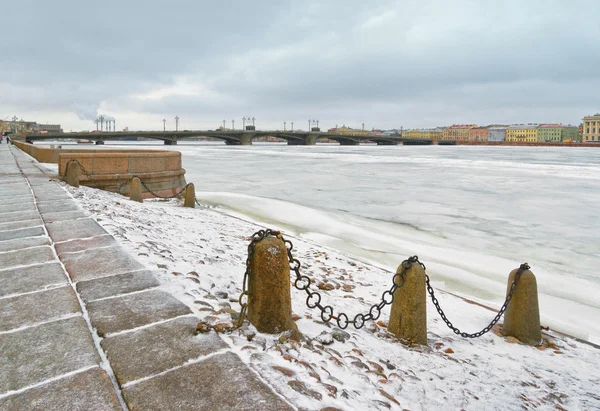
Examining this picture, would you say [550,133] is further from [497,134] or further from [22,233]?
[22,233]

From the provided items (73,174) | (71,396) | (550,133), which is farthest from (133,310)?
(550,133)

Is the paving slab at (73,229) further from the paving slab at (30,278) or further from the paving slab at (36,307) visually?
the paving slab at (36,307)

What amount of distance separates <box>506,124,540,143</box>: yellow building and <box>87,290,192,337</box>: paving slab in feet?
552

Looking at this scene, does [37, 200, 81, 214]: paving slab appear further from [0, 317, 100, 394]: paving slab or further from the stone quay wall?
[0, 317, 100, 394]: paving slab

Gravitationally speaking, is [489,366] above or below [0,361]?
below

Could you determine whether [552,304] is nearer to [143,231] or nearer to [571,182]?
[143,231]

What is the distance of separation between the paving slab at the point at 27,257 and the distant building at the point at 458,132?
179 m

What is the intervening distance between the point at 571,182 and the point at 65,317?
21.3m

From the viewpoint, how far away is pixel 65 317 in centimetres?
264

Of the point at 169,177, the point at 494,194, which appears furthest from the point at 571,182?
the point at 169,177

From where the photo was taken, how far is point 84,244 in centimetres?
430

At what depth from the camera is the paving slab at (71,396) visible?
70.6 inches

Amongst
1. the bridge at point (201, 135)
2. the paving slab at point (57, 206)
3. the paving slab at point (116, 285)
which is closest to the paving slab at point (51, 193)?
the paving slab at point (57, 206)

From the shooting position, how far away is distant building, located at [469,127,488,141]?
530 feet
